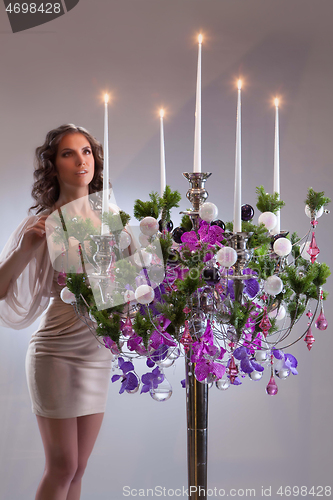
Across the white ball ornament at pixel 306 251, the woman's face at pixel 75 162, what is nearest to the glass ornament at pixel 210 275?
the white ball ornament at pixel 306 251

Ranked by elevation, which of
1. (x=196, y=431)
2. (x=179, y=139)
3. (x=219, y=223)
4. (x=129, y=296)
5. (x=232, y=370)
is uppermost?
(x=179, y=139)

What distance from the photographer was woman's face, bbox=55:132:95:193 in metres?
1.26

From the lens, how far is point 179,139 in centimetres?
159

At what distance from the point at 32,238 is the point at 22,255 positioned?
68 mm

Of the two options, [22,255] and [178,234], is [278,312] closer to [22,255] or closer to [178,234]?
[178,234]

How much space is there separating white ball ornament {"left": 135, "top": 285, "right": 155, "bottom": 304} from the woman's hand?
1.97 ft

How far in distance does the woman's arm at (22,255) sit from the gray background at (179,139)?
392 mm

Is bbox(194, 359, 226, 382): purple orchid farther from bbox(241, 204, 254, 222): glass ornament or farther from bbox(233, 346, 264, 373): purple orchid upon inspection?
bbox(241, 204, 254, 222): glass ornament

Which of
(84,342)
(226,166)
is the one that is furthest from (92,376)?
(226,166)

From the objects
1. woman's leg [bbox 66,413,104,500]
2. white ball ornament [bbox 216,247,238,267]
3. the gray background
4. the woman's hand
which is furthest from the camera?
the gray background

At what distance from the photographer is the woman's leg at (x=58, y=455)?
3.92ft

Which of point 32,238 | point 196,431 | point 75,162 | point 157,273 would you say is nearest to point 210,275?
point 157,273

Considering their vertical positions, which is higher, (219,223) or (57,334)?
(219,223)

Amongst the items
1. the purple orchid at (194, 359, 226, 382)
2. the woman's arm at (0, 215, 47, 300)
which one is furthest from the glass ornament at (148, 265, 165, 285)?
the woman's arm at (0, 215, 47, 300)
